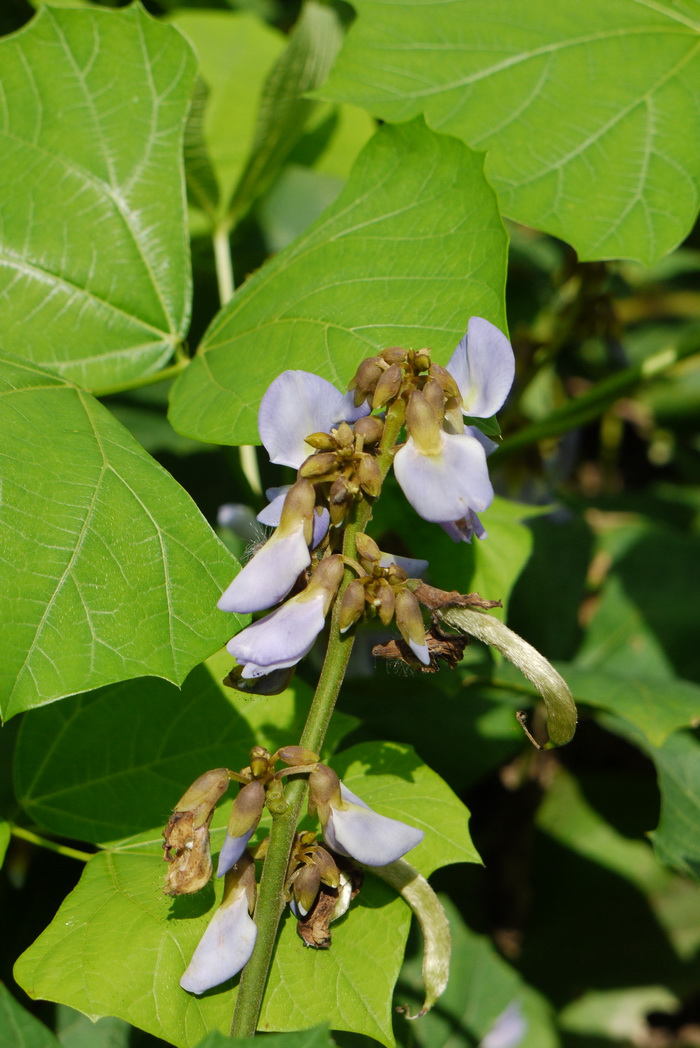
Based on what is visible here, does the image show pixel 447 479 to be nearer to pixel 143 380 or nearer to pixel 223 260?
pixel 143 380

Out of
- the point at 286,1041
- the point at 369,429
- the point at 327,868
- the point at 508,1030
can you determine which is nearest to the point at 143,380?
the point at 369,429

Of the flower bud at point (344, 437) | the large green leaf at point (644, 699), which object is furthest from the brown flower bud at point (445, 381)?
the large green leaf at point (644, 699)

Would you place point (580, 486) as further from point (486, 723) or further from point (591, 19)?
point (591, 19)

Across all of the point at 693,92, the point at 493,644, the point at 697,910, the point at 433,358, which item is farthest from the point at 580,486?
the point at 493,644

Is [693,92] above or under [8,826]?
above

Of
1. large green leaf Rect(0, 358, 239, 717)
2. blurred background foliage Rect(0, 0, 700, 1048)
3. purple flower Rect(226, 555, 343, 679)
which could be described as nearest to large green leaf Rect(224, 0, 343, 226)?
blurred background foliage Rect(0, 0, 700, 1048)

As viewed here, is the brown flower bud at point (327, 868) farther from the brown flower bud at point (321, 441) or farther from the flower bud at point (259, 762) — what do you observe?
the brown flower bud at point (321, 441)
